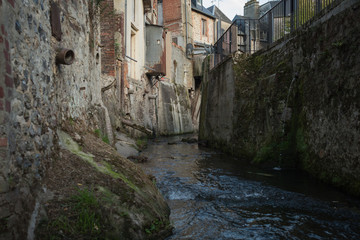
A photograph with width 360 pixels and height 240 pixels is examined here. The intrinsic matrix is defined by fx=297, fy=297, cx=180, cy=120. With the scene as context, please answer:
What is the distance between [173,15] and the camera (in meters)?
30.7

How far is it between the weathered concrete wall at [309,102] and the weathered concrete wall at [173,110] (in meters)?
12.3

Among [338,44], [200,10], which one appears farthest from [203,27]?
[338,44]

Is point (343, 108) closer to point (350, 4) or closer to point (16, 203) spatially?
point (350, 4)

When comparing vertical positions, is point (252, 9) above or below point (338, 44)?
above

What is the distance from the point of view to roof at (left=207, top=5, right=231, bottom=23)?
3875 cm

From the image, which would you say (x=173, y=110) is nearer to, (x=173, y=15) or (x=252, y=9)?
(x=173, y=15)

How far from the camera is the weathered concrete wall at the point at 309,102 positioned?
15.7 feet

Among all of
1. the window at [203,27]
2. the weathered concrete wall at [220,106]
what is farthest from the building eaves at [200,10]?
the weathered concrete wall at [220,106]

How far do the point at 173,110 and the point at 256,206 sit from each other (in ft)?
62.9

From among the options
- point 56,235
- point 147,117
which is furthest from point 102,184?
point 147,117

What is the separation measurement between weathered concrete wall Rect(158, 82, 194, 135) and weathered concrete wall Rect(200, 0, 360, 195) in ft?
40.5

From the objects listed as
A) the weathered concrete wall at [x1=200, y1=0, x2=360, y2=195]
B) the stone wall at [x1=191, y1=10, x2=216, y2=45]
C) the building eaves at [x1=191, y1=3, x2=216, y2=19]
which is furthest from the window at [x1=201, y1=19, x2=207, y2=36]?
the weathered concrete wall at [x1=200, y1=0, x2=360, y2=195]

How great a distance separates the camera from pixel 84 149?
4.48 meters

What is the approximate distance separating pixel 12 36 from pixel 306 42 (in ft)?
19.4
